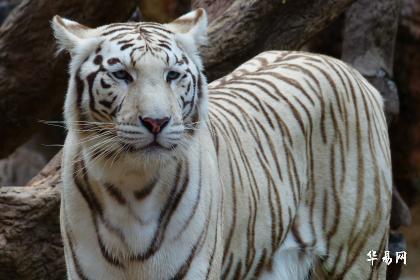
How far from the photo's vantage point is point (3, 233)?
14.5ft

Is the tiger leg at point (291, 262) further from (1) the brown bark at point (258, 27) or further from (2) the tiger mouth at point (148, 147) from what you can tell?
(1) the brown bark at point (258, 27)

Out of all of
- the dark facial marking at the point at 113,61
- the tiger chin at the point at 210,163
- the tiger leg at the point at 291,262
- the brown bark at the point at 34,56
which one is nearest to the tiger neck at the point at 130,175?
the tiger chin at the point at 210,163

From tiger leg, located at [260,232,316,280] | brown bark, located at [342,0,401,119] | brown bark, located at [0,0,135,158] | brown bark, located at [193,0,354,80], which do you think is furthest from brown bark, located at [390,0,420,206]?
tiger leg, located at [260,232,316,280]

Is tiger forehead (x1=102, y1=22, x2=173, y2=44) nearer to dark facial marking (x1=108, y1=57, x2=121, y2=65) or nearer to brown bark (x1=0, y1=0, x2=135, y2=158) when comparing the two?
dark facial marking (x1=108, y1=57, x2=121, y2=65)

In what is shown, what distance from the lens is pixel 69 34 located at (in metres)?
3.26

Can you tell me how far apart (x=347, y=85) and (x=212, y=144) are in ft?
2.72

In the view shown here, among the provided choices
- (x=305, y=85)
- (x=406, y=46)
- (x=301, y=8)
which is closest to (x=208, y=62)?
(x=301, y=8)

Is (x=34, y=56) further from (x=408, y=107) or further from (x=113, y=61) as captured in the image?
(x=408, y=107)

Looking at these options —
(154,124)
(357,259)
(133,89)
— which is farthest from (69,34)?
(357,259)

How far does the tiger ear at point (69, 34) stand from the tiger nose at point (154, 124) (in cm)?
42

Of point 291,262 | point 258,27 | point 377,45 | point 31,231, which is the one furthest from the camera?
point 377,45

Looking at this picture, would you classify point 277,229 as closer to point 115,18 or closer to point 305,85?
point 305,85

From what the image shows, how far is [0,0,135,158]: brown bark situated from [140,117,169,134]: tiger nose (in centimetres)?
231

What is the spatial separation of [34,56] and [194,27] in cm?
212
